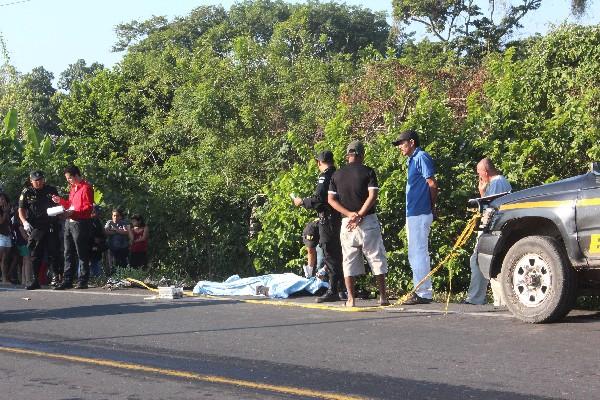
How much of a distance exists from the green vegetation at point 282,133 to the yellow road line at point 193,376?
220 inches

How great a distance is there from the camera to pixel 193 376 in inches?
286

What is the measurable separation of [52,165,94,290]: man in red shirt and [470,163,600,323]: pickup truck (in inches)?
284

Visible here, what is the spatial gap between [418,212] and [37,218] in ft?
21.6

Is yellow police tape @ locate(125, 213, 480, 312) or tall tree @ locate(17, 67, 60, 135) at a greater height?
tall tree @ locate(17, 67, 60, 135)

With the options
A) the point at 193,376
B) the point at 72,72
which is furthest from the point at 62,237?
the point at 72,72

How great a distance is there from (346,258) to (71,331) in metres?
3.27

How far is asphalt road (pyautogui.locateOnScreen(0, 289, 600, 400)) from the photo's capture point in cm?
669

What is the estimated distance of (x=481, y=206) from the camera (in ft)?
34.8

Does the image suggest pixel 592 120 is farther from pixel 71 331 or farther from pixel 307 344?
pixel 71 331

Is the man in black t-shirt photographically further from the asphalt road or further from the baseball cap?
the asphalt road

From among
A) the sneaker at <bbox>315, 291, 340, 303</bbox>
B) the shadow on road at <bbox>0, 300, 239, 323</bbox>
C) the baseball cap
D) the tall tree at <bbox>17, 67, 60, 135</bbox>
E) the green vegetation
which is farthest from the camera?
the tall tree at <bbox>17, 67, 60, 135</bbox>

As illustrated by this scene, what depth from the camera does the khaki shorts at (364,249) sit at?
11109mm

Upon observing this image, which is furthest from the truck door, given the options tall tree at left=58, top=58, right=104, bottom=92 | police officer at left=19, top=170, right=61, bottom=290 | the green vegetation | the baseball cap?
tall tree at left=58, top=58, right=104, bottom=92

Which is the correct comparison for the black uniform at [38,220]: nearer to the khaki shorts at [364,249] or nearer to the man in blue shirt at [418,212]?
the khaki shorts at [364,249]
